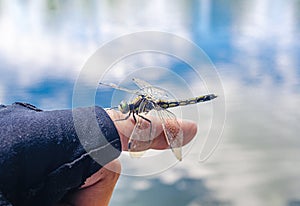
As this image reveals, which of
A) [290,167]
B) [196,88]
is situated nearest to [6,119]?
[196,88]

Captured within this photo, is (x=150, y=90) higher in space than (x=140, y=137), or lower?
higher

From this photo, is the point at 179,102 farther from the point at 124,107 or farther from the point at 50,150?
the point at 50,150

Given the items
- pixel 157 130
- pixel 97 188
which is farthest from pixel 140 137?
pixel 97 188

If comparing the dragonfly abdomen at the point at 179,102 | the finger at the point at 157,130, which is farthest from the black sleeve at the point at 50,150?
the dragonfly abdomen at the point at 179,102

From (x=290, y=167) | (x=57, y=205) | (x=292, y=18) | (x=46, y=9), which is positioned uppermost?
(x=46, y=9)

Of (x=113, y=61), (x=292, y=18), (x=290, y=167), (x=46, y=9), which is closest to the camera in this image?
(x=113, y=61)

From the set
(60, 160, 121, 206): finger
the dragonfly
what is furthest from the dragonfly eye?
(60, 160, 121, 206): finger

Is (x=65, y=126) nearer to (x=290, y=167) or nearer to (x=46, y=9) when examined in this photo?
(x=290, y=167)
